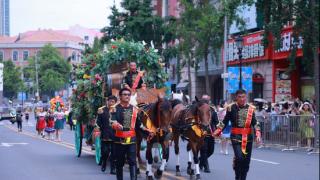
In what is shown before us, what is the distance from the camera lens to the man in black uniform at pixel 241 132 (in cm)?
1186

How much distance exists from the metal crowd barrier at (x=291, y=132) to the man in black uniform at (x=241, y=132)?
430 inches

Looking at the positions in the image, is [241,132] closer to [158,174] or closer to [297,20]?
[158,174]

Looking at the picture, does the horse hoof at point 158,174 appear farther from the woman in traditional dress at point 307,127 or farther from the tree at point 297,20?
the tree at point 297,20

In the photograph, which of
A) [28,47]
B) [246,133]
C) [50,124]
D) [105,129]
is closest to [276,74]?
[50,124]

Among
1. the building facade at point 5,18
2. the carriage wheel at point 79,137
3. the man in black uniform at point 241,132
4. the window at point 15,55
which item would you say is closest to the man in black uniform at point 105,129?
the man in black uniform at point 241,132

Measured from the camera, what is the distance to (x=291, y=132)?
2391 cm

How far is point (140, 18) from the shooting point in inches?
1895

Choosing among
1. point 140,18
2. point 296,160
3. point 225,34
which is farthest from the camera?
point 140,18

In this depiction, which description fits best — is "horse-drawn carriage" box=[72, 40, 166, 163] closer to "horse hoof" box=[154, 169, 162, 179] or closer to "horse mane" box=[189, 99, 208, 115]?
"horse mane" box=[189, 99, 208, 115]

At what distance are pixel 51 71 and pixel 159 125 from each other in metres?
85.4

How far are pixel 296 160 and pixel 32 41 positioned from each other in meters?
105

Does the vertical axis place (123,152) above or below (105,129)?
below

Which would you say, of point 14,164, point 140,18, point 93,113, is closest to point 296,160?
point 93,113

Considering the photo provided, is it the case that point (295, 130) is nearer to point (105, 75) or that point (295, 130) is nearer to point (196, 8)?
point (105, 75)
